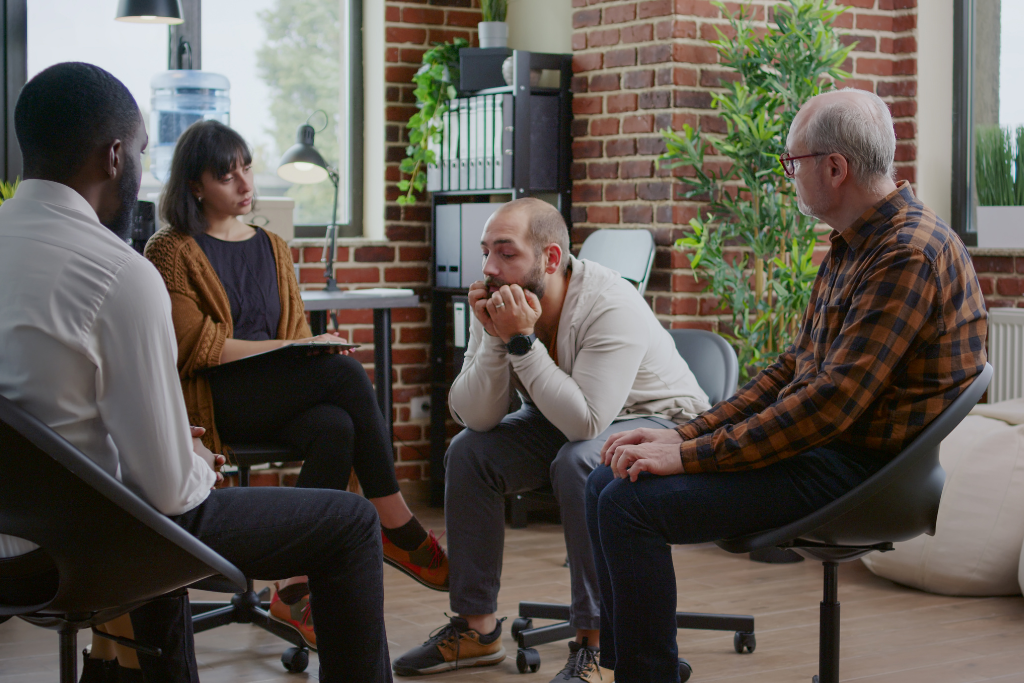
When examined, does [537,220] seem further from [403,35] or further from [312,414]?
[403,35]

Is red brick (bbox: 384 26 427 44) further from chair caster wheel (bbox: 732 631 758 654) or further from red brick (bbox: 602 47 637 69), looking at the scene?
chair caster wheel (bbox: 732 631 758 654)

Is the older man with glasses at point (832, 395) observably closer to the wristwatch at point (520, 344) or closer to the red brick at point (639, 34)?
the wristwatch at point (520, 344)

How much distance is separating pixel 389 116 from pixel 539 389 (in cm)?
245

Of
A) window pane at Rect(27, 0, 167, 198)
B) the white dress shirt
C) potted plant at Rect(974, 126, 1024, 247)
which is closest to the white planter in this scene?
potted plant at Rect(974, 126, 1024, 247)

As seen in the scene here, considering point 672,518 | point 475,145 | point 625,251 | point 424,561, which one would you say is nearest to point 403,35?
point 475,145

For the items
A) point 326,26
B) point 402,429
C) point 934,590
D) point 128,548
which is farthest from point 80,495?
point 326,26

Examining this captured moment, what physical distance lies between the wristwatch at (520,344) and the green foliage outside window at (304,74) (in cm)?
235

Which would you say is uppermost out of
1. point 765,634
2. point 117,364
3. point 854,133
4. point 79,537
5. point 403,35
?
point 403,35

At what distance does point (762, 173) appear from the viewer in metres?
3.48

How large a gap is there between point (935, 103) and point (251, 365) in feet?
8.80

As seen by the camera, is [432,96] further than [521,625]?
Yes

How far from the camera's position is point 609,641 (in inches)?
85.7

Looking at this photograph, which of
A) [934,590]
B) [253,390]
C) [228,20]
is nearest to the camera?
[253,390]

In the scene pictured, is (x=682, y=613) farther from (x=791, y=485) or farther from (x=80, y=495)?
(x=80, y=495)
